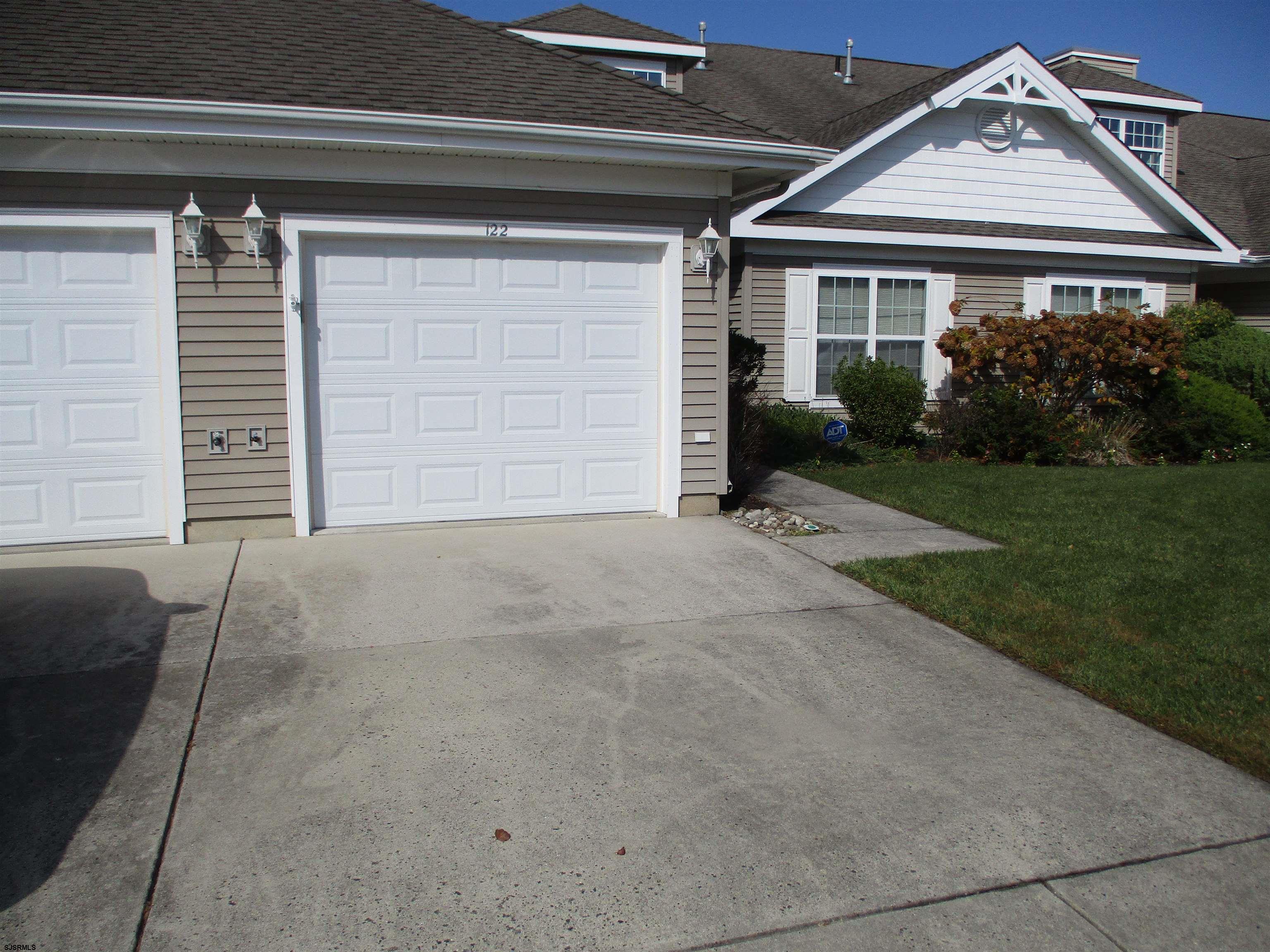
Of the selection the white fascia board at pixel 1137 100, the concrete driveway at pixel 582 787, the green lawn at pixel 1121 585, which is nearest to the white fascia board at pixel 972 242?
the white fascia board at pixel 1137 100

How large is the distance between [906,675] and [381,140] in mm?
5159

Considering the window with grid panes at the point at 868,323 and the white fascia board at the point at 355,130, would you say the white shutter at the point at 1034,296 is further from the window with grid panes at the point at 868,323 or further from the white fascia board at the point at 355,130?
the white fascia board at the point at 355,130

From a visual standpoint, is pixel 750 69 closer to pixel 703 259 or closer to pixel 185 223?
pixel 703 259

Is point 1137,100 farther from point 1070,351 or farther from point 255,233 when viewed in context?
point 255,233

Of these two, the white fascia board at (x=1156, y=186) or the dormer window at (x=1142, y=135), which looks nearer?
the white fascia board at (x=1156, y=186)

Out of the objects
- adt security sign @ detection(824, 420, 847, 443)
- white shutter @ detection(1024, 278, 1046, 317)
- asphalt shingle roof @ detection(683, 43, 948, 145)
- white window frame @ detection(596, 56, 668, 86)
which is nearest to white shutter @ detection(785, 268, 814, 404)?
adt security sign @ detection(824, 420, 847, 443)

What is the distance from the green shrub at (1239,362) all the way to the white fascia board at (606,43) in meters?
8.62

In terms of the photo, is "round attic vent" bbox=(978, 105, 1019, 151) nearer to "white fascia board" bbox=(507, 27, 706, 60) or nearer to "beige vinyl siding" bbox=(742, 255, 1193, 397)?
"beige vinyl siding" bbox=(742, 255, 1193, 397)

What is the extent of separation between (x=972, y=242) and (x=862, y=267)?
1576 millimetres

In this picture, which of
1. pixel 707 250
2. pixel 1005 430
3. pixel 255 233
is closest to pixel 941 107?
pixel 1005 430

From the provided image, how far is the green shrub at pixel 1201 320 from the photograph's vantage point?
14164 mm

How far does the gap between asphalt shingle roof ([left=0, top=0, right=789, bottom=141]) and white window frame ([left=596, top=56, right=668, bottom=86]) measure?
6.30 m

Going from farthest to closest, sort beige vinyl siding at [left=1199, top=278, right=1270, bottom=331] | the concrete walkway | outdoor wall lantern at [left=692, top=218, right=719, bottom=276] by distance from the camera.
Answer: beige vinyl siding at [left=1199, top=278, right=1270, bottom=331] < outdoor wall lantern at [left=692, top=218, right=719, bottom=276] < the concrete walkway

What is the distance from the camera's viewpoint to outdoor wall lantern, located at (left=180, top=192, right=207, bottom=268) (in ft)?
22.6
